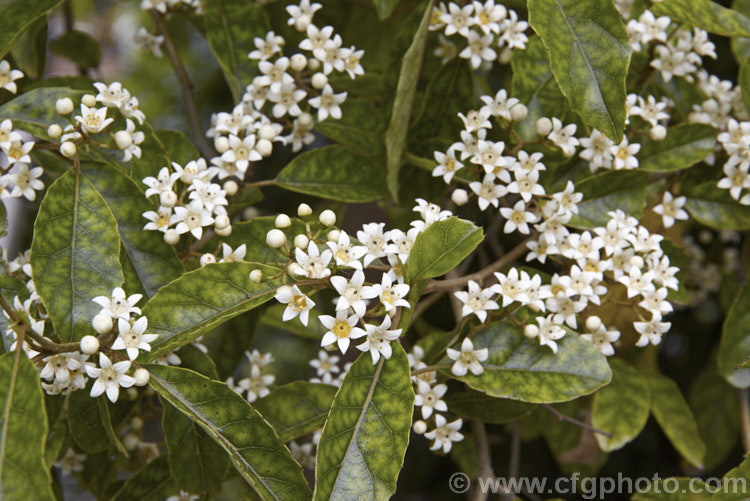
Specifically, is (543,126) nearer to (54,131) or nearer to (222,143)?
(222,143)

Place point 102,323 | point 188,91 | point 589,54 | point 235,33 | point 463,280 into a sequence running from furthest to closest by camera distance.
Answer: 1. point 188,91
2. point 235,33
3. point 463,280
4. point 589,54
5. point 102,323

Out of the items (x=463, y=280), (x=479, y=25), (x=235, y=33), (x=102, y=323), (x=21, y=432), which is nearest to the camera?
(x=21, y=432)

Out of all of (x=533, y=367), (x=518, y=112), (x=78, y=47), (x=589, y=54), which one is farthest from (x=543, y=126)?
(x=78, y=47)

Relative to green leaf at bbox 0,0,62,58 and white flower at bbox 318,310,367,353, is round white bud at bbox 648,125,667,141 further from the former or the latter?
green leaf at bbox 0,0,62,58

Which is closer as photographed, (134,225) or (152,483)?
(134,225)

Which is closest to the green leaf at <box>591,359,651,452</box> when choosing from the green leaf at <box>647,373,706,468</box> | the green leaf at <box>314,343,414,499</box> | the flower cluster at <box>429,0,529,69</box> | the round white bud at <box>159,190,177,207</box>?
the green leaf at <box>647,373,706,468</box>

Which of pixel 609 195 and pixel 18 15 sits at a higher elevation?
pixel 18 15

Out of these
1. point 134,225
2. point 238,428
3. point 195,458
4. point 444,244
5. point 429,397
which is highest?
point 444,244
